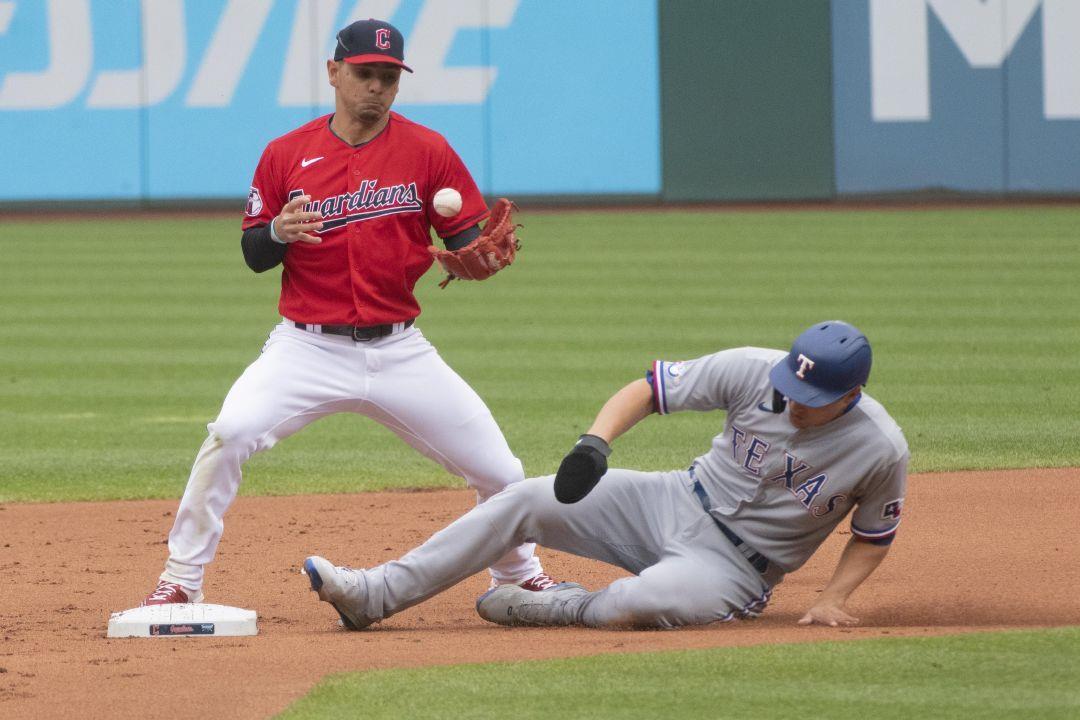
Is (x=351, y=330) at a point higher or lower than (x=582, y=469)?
higher

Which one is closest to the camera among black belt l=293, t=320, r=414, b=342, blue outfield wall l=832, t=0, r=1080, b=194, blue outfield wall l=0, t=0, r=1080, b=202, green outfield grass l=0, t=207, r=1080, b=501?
black belt l=293, t=320, r=414, b=342

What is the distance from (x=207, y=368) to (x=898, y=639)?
720 centimetres

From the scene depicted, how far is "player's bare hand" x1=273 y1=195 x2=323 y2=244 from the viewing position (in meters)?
4.89

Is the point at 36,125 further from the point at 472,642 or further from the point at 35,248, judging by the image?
the point at 472,642

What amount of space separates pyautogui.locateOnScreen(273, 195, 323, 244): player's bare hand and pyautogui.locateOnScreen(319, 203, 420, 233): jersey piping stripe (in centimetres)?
13

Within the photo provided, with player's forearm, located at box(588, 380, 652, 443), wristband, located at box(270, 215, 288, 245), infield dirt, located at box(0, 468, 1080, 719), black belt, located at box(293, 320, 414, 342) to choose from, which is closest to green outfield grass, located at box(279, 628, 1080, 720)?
infield dirt, located at box(0, 468, 1080, 719)

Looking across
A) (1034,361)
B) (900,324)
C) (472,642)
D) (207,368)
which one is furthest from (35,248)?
(472,642)

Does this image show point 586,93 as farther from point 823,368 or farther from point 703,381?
point 823,368

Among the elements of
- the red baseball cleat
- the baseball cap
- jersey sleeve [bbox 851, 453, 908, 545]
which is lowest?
the red baseball cleat

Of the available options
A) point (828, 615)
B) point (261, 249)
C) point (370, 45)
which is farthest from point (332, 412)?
point (828, 615)

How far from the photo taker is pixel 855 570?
474cm

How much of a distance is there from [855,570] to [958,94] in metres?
16.9

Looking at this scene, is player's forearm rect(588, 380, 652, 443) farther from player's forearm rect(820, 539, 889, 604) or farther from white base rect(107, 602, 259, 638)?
white base rect(107, 602, 259, 638)

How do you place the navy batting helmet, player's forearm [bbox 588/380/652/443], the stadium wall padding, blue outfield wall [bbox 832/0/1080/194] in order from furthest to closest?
the stadium wall padding < blue outfield wall [bbox 832/0/1080/194] < player's forearm [bbox 588/380/652/443] < the navy batting helmet
